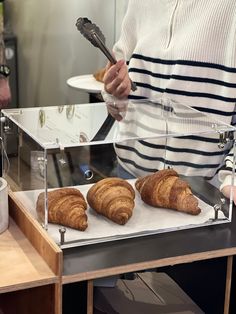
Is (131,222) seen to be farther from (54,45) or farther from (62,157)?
(54,45)

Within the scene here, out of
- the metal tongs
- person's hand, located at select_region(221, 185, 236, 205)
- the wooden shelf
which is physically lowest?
the wooden shelf

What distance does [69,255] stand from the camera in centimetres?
86

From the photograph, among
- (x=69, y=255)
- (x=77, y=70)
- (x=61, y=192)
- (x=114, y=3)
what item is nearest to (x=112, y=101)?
(x=61, y=192)

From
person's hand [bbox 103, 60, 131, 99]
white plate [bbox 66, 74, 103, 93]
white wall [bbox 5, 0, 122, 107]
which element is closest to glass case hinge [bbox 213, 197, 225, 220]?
person's hand [bbox 103, 60, 131, 99]

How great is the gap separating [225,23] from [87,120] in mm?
328

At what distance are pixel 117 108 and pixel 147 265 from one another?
0.38 meters

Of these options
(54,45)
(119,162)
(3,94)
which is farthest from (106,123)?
(54,45)

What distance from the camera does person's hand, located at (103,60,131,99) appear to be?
4.01ft

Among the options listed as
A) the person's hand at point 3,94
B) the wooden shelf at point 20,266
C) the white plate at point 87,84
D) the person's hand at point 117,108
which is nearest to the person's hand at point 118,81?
the person's hand at point 117,108

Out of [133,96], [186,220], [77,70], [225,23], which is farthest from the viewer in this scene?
[77,70]

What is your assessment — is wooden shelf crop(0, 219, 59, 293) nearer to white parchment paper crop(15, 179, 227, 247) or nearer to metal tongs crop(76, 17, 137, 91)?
white parchment paper crop(15, 179, 227, 247)

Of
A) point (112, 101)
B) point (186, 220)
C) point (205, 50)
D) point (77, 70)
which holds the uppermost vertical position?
point (205, 50)

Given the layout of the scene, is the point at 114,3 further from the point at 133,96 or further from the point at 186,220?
the point at 186,220

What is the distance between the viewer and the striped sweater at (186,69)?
1086 mm
